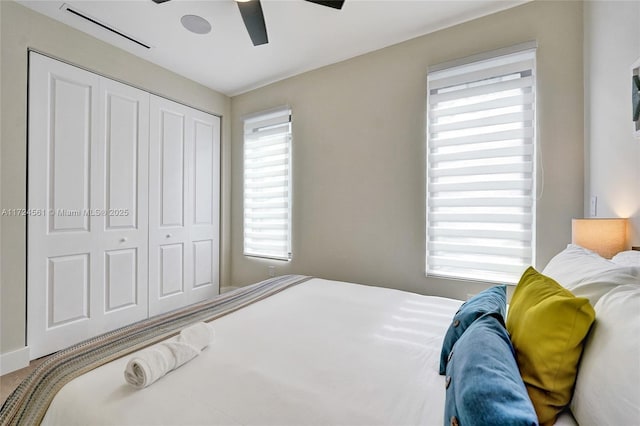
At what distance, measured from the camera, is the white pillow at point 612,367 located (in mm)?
503

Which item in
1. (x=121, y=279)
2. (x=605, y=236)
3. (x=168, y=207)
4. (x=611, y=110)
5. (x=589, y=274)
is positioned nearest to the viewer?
(x=589, y=274)

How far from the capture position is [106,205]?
2600 millimetres

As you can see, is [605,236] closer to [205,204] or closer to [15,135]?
[205,204]

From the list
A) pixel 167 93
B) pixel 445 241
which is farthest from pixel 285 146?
pixel 445 241

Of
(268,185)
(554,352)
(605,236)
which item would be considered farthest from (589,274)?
(268,185)

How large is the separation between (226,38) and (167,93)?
1.03 meters

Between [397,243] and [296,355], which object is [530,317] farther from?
[397,243]

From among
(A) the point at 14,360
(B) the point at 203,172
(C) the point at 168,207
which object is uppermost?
(B) the point at 203,172

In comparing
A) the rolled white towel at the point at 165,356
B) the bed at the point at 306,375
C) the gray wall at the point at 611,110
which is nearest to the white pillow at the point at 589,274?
the bed at the point at 306,375

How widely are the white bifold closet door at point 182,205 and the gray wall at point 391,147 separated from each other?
0.64 meters

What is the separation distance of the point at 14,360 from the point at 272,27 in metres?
3.25

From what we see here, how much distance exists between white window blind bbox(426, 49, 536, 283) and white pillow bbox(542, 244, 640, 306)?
878 millimetres

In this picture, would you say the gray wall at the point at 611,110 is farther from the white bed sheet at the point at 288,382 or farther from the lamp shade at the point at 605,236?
the white bed sheet at the point at 288,382

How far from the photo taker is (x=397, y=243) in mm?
2555
